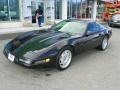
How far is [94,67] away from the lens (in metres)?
5.00

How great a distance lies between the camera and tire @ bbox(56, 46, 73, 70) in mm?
4477

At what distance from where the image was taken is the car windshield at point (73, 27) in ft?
17.9

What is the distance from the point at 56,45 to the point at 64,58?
0.49 meters

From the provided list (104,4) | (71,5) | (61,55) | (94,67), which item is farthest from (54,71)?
(104,4)

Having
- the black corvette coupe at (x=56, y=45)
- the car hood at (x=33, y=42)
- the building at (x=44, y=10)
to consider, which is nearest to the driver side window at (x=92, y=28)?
the black corvette coupe at (x=56, y=45)

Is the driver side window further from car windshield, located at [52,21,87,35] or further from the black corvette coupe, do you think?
car windshield, located at [52,21,87,35]

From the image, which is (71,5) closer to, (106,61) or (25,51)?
(106,61)

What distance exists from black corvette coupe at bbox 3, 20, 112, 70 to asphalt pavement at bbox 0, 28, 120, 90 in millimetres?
355

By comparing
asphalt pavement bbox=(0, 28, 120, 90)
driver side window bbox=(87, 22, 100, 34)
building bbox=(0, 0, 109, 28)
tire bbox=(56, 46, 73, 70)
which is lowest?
asphalt pavement bbox=(0, 28, 120, 90)

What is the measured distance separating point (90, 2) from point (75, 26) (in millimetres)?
18144

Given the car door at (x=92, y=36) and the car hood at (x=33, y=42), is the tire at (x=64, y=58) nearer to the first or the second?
the car hood at (x=33, y=42)

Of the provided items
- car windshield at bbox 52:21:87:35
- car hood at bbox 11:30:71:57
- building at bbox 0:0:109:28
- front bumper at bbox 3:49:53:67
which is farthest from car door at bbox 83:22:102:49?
building at bbox 0:0:109:28

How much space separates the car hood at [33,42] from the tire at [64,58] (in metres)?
0.34

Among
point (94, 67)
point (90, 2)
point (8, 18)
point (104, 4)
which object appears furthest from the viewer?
point (104, 4)
